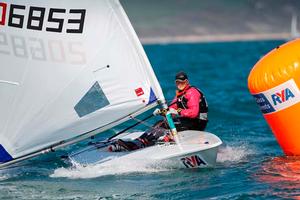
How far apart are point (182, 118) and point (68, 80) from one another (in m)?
2.05

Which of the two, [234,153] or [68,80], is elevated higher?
[68,80]

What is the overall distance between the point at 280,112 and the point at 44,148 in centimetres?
342

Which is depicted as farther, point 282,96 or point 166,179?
point 282,96

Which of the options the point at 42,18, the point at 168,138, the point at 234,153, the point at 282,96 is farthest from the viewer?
the point at 234,153

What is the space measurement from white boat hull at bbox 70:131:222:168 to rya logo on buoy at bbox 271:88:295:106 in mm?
1013

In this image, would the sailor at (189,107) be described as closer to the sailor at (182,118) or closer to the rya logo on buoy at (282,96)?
the sailor at (182,118)

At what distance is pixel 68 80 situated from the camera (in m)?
10.3

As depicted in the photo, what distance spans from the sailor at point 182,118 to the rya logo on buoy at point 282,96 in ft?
3.66

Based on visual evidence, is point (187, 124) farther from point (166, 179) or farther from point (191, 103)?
point (166, 179)

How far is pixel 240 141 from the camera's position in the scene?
45.1 feet

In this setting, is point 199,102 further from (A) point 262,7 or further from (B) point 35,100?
(A) point 262,7

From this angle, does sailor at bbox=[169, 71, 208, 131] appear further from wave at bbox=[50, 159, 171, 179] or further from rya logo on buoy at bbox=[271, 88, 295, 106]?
rya logo on buoy at bbox=[271, 88, 295, 106]

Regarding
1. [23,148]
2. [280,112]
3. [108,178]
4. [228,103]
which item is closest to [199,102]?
[280,112]

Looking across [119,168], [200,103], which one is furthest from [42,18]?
[200,103]
